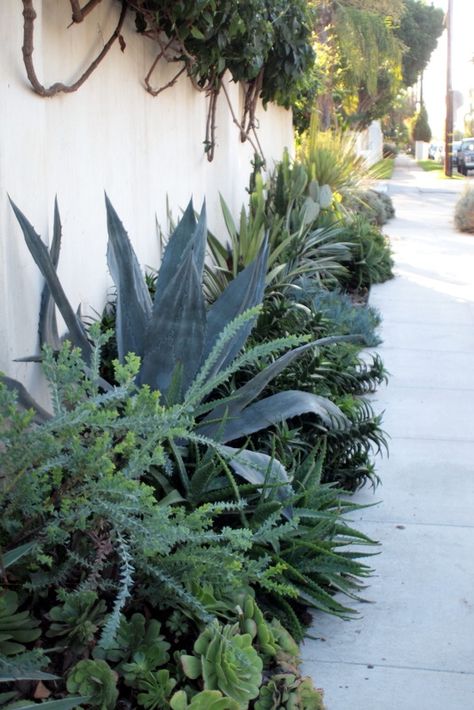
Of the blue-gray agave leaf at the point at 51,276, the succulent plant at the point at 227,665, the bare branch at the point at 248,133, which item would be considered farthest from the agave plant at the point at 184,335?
the bare branch at the point at 248,133

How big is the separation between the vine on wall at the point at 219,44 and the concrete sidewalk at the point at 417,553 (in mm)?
2644

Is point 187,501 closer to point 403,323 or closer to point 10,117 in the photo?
point 10,117

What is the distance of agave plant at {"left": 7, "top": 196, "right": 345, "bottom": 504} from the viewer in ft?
12.7

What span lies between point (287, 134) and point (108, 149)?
30.3 ft

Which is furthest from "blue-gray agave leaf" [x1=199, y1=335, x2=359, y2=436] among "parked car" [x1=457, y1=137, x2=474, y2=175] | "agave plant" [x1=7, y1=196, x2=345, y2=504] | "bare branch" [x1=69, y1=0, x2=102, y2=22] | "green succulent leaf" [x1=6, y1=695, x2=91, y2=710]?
"parked car" [x1=457, y1=137, x2=474, y2=175]

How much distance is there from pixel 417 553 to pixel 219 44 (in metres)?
4.21

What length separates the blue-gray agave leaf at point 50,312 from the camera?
4.05 m

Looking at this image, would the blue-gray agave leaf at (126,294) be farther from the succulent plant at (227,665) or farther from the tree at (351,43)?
the tree at (351,43)

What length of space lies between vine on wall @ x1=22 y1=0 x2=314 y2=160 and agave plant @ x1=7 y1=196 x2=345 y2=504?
0.88 m

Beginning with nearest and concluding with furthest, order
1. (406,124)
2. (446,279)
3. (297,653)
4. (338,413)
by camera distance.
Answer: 1. (297,653)
2. (338,413)
3. (446,279)
4. (406,124)

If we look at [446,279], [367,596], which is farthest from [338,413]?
[446,279]

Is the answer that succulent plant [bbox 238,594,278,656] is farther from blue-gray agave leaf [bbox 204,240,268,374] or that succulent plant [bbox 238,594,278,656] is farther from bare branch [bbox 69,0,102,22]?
bare branch [bbox 69,0,102,22]

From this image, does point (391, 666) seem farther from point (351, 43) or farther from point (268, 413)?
point (351, 43)

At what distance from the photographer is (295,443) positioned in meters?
4.71
